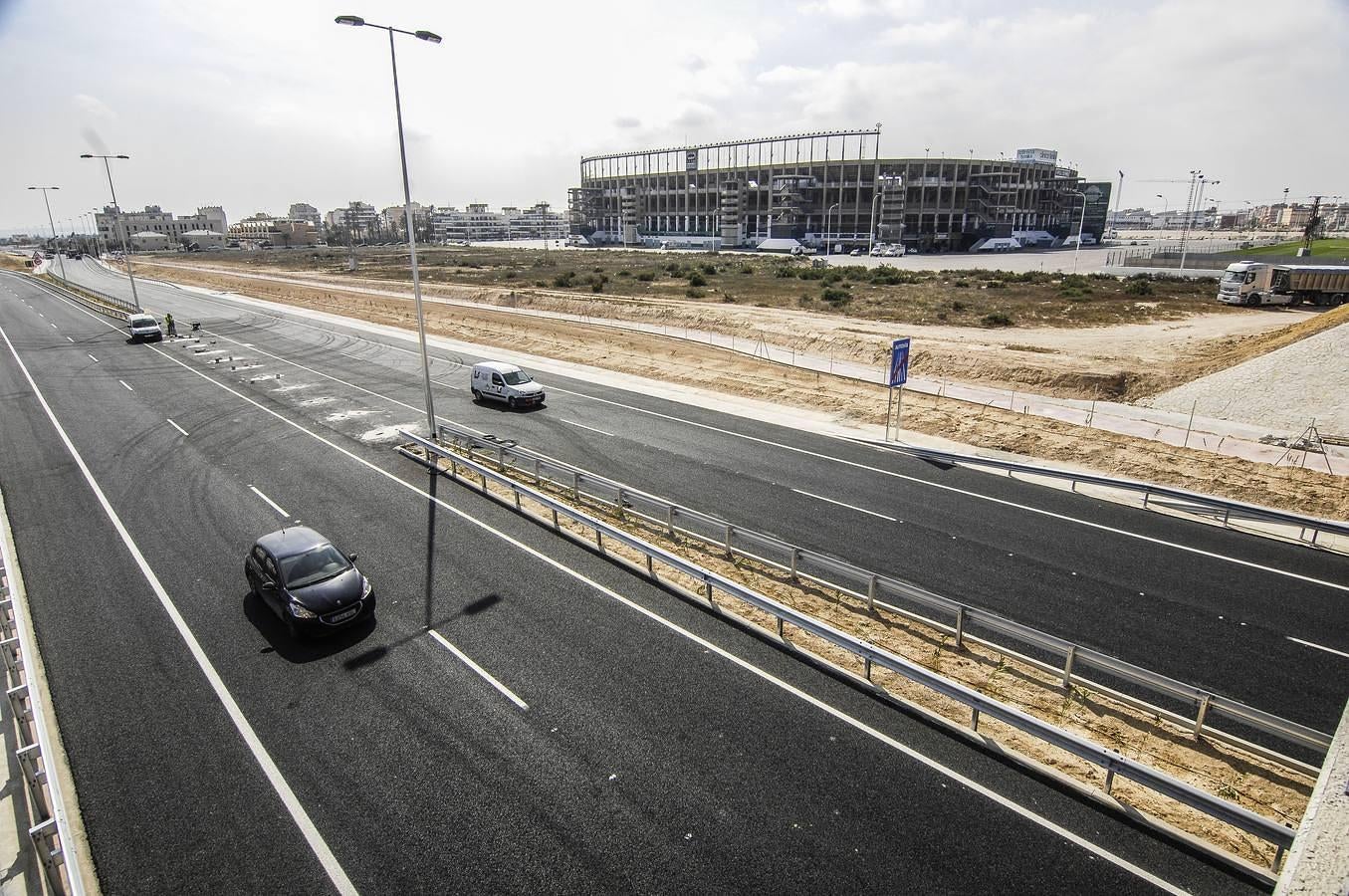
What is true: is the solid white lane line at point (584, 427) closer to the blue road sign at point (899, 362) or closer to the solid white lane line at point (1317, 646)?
the blue road sign at point (899, 362)

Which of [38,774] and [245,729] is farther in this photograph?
[245,729]

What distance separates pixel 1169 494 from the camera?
17.3 meters

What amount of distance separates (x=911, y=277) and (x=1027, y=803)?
2900 inches

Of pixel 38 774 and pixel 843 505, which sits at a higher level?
pixel 38 774

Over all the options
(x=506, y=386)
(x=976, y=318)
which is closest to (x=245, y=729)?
(x=506, y=386)

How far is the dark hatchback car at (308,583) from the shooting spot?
1184 cm

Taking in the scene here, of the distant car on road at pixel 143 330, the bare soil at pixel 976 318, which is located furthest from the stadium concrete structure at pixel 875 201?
the distant car on road at pixel 143 330

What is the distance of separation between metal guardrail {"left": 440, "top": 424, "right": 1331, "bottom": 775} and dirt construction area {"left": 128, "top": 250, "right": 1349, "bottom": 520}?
1208cm

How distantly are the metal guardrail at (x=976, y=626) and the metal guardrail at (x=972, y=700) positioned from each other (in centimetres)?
134

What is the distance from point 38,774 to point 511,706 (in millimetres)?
5613

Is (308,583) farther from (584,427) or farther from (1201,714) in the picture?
(1201,714)

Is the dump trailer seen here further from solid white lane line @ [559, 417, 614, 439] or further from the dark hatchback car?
the dark hatchback car

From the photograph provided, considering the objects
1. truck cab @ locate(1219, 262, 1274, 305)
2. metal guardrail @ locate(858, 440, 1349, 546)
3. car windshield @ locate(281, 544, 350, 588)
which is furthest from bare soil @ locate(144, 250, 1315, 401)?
car windshield @ locate(281, 544, 350, 588)

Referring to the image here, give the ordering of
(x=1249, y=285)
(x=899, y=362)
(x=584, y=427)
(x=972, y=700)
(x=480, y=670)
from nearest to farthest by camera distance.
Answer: (x=972, y=700), (x=480, y=670), (x=899, y=362), (x=584, y=427), (x=1249, y=285)
